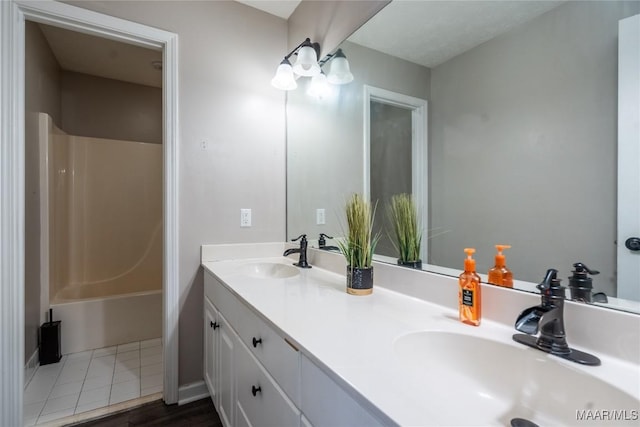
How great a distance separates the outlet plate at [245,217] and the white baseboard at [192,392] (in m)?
0.95

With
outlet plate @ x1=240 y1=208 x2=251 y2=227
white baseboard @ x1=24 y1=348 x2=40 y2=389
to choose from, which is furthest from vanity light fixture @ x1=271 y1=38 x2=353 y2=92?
white baseboard @ x1=24 y1=348 x2=40 y2=389

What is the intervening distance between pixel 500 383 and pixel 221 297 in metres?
1.10

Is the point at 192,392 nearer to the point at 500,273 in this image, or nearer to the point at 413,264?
the point at 413,264

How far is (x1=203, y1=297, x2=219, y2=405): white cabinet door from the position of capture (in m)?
1.46

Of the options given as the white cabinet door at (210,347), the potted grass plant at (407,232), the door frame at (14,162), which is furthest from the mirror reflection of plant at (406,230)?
the door frame at (14,162)

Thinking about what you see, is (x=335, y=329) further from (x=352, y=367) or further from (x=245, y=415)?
(x=245, y=415)

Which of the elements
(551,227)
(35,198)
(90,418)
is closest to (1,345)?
(90,418)

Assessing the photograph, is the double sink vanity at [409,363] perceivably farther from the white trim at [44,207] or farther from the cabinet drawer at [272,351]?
the white trim at [44,207]

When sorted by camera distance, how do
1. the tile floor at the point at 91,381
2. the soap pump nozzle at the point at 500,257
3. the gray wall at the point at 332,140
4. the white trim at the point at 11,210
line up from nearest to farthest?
the soap pump nozzle at the point at 500,257 → the white trim at the point at 11,210 → the gray wall at the point at 332,140 → the tile floor at the point at 91,381

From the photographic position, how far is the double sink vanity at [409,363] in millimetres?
517

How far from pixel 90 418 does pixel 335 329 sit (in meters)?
1.64

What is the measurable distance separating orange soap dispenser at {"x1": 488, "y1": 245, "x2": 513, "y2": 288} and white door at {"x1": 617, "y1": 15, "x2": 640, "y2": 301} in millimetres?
223

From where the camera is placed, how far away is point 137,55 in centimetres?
252

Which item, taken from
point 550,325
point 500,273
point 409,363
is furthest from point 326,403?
point 500,273
